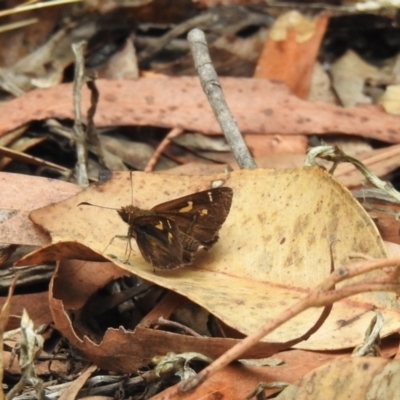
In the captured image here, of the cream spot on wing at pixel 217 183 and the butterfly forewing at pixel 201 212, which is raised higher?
the cream spot on wing at pixel 217 183

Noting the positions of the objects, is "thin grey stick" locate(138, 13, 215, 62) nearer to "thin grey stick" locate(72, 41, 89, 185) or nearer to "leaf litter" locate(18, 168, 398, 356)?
"thin grey stick" locate(72, 41, 89, 185)

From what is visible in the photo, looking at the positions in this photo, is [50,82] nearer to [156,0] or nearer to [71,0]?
[71,0]

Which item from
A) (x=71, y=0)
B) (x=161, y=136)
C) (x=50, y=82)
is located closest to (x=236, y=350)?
(x=161, y=136)

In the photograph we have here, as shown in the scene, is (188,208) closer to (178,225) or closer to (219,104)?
(178,225)

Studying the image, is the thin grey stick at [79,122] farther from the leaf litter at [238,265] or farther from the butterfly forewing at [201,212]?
the butterfly forewing at [201,212]

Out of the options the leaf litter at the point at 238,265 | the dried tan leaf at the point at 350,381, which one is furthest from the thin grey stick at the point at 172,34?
the dried tan leaf at the point at 350,381

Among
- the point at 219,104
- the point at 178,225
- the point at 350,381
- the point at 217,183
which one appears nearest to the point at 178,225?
the point at 178,225

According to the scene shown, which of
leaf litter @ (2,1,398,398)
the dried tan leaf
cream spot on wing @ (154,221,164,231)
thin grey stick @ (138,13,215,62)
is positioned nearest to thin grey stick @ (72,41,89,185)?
leaf litter @ (2,1,398,398)

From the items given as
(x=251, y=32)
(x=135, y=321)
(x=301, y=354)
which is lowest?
(x=135, y=321)
